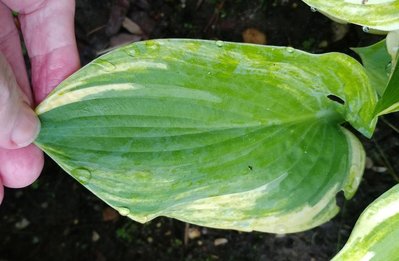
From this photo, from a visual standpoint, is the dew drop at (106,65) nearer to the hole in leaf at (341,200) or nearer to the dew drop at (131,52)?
the dew drop at (131,52)

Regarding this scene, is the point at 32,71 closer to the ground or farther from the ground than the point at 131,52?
closer to the ground

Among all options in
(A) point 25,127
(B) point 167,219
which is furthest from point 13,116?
(B) point 167,219

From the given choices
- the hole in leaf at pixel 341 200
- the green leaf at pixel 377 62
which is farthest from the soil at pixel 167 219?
the green leaf at pixel 377 62

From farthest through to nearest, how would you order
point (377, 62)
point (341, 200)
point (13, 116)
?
point (341, 200) < point (377, 62) < point (13, 116)

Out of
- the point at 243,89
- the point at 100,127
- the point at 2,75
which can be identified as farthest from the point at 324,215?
the point at 2,75

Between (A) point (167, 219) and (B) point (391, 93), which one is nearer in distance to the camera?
(B) point (391, 93)

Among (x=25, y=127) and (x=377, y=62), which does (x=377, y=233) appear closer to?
(x=377, y=62)

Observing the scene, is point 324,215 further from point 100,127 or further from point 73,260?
point 73,260
